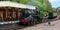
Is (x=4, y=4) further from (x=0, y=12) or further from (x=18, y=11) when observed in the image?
(x=18, y=11)

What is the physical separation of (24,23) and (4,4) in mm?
5093

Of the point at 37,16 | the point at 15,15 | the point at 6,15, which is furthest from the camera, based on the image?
the point at 15,15

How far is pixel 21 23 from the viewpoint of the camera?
2180 cm

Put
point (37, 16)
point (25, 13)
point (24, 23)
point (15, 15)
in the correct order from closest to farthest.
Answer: point (24, 23)
point (25, 13)
point (37, 16)
point (15, 15)

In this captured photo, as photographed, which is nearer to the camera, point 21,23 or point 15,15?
point 21,23

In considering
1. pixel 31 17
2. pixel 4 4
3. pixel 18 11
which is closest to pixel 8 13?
pixel 18 11

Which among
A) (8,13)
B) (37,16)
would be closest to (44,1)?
(8,13)

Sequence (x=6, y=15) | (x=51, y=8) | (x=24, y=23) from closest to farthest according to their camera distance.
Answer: (x=24, y=23)
(x=6, y=15)
(x=51, y=8)

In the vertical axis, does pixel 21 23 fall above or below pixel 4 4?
below

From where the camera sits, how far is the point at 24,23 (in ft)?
71.3

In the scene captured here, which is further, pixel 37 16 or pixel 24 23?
pixel 37 16

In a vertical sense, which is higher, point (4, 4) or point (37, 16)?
point (4, 4)

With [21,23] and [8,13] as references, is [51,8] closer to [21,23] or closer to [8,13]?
[8,13]

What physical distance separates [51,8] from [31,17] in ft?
126
